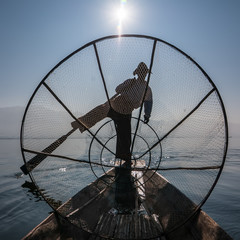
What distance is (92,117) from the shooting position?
13.3 feet

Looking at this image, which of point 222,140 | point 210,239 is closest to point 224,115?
point 222,140

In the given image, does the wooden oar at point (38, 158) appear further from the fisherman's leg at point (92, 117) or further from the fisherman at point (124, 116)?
the fisherman at point (124, 116)

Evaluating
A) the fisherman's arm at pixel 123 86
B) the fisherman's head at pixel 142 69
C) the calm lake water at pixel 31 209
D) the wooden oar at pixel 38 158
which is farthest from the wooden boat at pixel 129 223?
the fisherman's head at pixel 142 69

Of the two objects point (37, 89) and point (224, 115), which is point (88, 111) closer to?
point (37, 89)

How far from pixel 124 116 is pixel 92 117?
766 millimetres

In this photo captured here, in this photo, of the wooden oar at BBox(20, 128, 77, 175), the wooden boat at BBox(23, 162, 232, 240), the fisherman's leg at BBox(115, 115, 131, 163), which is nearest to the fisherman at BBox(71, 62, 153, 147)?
the fisherman's leg at BBox(115, 115, 131, 163)

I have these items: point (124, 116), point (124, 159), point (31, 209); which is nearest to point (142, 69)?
point (124, 116)

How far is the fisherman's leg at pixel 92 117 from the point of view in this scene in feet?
13.0

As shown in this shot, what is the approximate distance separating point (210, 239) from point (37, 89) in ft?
10.1

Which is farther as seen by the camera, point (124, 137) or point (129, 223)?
point (124, 137)

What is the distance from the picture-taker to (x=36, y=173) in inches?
136

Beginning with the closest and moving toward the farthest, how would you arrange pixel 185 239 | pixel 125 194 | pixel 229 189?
pixel 185 239, pixel 125 194, pixel 229 189

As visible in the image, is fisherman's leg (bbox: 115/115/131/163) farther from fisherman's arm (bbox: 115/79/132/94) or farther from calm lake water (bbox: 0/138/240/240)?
calm lake water (bbox: 0/138/240/240)

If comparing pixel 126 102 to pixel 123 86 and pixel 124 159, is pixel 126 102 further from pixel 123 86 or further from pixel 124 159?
pixel 124 159
